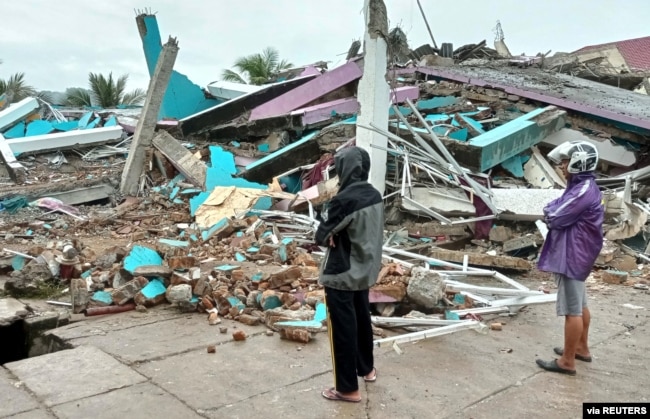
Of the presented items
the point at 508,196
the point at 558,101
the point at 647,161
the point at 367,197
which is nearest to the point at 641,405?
the point at 367,197

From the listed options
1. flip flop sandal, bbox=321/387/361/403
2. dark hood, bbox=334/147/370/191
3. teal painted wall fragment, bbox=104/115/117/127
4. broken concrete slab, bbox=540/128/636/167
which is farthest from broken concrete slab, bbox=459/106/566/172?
teal painted wall fragment, bbox=104/115/117/127

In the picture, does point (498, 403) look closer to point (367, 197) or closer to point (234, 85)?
point (367, 197)

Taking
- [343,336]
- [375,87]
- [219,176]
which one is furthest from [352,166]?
[219,176]

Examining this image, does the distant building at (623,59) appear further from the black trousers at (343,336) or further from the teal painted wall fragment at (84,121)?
the black trousers at (343,336)

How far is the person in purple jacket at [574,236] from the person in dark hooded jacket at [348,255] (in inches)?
51.4

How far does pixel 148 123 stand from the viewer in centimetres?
1185

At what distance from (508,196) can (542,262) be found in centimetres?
446

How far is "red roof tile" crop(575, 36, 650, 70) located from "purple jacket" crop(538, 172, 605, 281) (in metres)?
22.5

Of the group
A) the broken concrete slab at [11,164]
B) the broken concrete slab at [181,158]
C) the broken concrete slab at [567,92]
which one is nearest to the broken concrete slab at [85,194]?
the broken concrete slab at [181,158]

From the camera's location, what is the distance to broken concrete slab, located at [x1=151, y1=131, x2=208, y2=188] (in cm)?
1092

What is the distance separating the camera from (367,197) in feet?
11.2

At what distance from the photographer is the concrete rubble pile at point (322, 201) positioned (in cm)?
532

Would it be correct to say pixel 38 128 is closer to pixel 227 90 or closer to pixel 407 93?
pixel 227 90

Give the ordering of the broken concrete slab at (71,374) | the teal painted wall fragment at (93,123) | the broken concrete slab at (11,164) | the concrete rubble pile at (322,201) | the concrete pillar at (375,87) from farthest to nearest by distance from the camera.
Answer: the teal painted wall fragment at (93,123), the broken concrete slab at (11,164), the concrete pillar at (375,87), the concrete rubble pile at (322,201), the broken concrete slab at (71,374)
